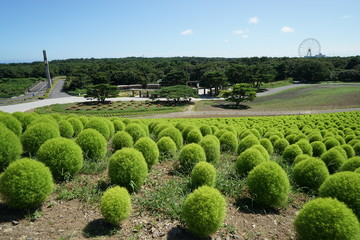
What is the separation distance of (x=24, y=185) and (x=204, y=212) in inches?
153

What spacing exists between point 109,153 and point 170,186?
353 cm

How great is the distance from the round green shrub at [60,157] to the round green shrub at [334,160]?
982 centimetres

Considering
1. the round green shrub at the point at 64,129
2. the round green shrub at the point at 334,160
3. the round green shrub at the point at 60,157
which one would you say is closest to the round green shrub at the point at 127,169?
the round green shrub at the point at 60,157

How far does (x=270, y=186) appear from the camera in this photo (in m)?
5.80

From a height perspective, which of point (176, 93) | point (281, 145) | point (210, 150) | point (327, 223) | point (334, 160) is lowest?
point (281, 145)

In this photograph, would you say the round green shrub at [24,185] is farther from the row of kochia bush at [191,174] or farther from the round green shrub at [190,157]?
the round green shrub at [190,157]

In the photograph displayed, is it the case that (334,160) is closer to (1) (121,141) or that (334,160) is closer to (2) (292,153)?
(2) (292,153)

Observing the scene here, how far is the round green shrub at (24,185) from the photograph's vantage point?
470 cm

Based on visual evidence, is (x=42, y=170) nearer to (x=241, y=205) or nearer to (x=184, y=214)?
(x=184, y=214)

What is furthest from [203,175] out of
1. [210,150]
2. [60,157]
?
[60,157]

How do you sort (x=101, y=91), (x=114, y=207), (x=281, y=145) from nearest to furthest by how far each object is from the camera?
(x=114, y=207)
(x=281, y=145)
(x=101, y=91)

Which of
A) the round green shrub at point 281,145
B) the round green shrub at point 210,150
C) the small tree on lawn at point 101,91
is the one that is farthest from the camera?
the small tree on lawn at point 101,91

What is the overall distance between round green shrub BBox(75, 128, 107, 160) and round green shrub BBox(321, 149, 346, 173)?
9.30 metres

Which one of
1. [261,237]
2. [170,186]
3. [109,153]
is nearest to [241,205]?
A: [261,237]
